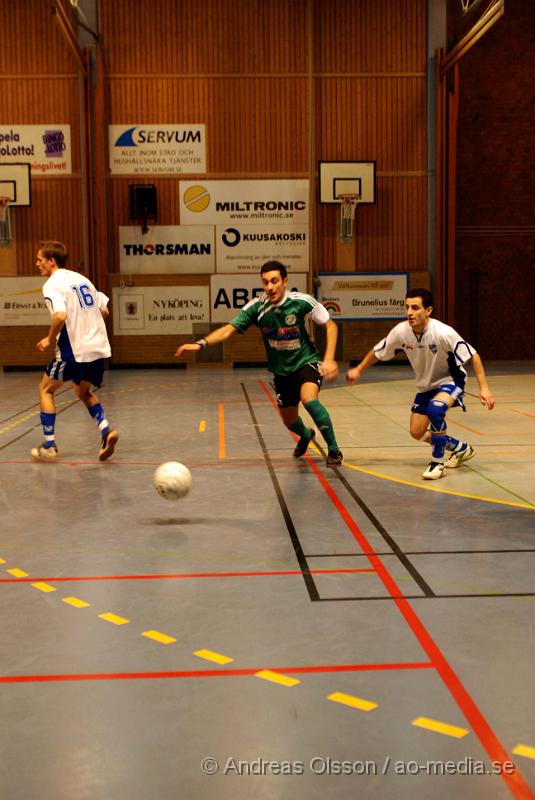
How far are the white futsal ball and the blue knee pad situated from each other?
238cm

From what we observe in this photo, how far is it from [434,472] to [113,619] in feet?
13.2

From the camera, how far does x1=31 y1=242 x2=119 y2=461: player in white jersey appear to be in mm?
8344

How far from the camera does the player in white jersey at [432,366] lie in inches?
294

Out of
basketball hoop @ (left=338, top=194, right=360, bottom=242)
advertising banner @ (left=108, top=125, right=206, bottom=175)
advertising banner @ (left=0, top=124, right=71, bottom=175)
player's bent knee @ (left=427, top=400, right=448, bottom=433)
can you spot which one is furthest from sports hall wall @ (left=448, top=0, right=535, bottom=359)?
player's bent knee @ (left=427, top=400, right=448, bottom=433)

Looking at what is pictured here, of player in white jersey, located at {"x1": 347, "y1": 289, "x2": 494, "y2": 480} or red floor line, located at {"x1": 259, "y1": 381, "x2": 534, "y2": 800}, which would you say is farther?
player in white jersey, located at {"x1": 347, "y1": 289, "x2": 494, "y2": 480}

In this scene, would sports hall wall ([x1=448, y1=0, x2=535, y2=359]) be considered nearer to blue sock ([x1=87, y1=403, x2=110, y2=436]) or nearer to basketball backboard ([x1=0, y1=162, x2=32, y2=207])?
basketball backboard ([x1=0, y1=162, x2=32, y2=207])

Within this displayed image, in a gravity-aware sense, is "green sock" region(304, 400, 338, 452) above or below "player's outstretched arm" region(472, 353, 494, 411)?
below

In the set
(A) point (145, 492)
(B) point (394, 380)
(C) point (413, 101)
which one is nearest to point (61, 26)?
(C) point (413, 101)

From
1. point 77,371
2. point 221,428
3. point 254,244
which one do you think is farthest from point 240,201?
point 77,371

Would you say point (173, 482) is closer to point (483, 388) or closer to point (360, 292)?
point (483, 388)

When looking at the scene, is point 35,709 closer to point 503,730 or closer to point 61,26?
point 503,730

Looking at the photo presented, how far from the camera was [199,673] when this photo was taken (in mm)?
3455

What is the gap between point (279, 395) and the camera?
330 inches

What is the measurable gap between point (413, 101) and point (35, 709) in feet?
68.1
